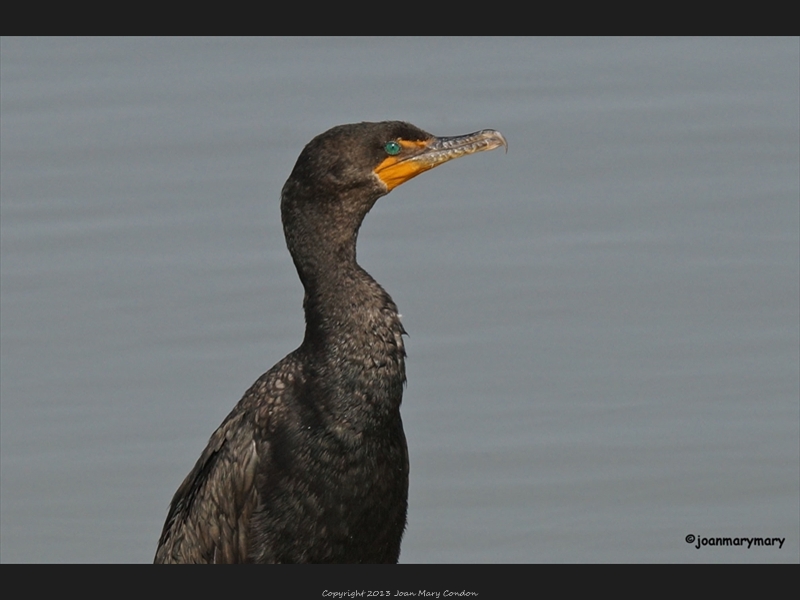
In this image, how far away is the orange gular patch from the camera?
817cm

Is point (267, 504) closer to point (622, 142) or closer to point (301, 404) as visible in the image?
point (301, 404)

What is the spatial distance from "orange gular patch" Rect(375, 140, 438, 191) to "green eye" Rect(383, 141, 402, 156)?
0.02 meters

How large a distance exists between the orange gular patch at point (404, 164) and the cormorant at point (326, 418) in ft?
0.07

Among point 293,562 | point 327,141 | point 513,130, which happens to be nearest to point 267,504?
point 293,562

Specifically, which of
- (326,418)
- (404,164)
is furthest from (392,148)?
(326,418)

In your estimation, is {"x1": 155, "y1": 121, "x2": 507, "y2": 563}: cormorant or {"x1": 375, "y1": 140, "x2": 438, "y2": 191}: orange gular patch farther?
{"x1": 375, "y1": 140, "x2": 438, "y2": 191}: orange gular patch

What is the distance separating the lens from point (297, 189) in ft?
26.2

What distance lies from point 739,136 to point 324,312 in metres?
6.00

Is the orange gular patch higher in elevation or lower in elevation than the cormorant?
higher

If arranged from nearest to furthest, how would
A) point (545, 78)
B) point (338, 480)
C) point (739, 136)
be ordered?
point (338, 480)
point (739, 136)
point (545, 78)

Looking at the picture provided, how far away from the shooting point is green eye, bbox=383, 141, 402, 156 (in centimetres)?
816

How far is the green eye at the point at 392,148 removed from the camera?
816 cm

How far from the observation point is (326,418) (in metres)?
7.86

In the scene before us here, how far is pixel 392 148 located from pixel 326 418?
45.7 inches
